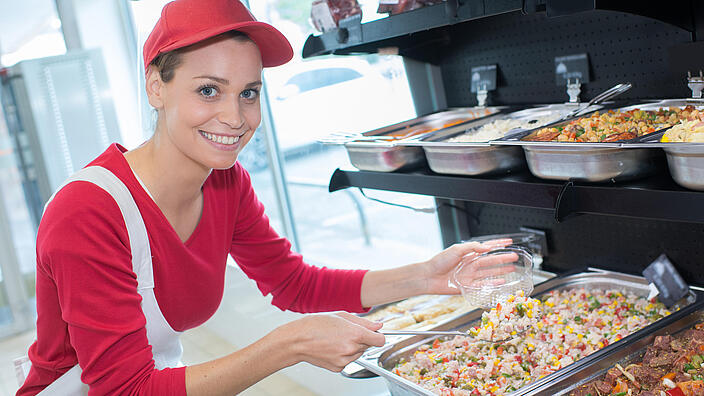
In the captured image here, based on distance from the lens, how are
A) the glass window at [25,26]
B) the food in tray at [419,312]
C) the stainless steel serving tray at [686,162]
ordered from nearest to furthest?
the stainless steel serving tray at [686,162], the food in tray at [419,312], the glass window at [25,26]

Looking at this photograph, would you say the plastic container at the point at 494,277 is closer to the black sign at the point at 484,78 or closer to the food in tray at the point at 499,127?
the food in tray at the point at 499,127

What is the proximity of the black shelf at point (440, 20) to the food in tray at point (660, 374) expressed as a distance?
85 centimetres

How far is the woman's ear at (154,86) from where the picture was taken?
1633 millimetres

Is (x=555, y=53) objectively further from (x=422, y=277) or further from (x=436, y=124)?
(x=422, y=277)

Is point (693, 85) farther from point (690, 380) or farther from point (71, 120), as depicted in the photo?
point (71, 120)

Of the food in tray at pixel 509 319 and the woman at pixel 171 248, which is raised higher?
the woman at pixel 171 248

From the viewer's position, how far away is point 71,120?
4.97m

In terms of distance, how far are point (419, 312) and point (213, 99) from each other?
1246 millimetres

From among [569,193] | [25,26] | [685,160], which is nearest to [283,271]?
[569,193]

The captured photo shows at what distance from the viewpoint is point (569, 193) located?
1506 mm

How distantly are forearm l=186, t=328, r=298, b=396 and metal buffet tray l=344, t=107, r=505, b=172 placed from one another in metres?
0.80

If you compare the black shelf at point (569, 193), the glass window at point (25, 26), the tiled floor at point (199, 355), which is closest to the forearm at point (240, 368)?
the black shelf at point (569, 193)

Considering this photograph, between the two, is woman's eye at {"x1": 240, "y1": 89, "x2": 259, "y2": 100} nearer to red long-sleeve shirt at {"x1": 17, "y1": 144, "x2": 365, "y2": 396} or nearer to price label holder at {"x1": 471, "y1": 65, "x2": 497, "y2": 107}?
red long-sleeve shirt at {"x1": 17, "y1": 144, "x2": 365, "y2": 396}

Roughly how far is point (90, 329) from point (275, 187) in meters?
2.74
